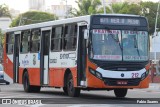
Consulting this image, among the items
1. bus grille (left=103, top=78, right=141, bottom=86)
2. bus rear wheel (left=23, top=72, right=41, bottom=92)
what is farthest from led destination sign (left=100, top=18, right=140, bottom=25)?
bus rear wheel (left=23, top=72, right=41, bottom=92)

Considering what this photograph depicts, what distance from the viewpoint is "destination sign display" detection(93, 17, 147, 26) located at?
853 inches

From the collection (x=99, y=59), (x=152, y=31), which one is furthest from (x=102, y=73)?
(x=152, y=31)

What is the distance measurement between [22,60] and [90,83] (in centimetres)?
803

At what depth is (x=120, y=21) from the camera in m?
21.9

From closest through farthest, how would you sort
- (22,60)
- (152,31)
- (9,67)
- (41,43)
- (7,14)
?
1. (41,43)
2. (22,60)
3. (9,67)
4. (152,31)
5. (7,14)

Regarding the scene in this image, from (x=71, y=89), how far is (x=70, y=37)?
203cm

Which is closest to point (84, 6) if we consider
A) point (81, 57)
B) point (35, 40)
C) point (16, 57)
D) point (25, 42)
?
point (16, 57)

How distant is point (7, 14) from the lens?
137125mm

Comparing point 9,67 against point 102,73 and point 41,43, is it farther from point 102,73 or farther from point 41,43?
point 102,73

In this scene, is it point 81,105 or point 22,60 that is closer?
point 81,105

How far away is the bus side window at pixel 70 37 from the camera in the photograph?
897 inches

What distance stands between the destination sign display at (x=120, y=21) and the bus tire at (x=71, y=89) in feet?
9.08

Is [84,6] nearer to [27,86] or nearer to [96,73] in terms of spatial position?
[27,86]

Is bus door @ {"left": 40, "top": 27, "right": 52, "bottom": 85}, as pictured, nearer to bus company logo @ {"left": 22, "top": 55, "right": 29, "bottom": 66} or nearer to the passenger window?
bus company logo @ {"left": 22, "top": 55, "right": 29, "bottom": 66}
